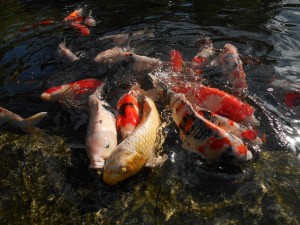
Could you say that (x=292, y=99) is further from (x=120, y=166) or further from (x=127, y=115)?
(x=120, y=166)

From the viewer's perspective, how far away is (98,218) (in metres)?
4.21

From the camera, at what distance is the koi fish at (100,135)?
4.55m

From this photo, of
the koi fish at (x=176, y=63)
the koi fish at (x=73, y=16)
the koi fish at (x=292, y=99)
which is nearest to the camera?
the koi fish at (x=292, y=99)

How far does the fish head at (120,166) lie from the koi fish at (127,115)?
65 cm

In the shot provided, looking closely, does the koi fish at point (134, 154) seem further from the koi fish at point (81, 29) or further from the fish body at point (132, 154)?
the koi fish at point (81, 29)

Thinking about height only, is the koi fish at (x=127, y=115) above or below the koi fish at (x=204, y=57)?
above

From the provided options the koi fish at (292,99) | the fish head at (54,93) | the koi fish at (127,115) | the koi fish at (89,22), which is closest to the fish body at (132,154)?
the koi fish at (127,115)

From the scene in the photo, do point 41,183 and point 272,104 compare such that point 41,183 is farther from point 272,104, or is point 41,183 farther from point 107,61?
point 272,104

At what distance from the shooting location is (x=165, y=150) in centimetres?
508

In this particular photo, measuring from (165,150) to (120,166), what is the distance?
113cm

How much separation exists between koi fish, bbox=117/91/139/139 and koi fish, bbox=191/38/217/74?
2.04 metres

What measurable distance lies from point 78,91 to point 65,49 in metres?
2.33

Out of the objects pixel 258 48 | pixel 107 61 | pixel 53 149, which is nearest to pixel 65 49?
pixel 107 61

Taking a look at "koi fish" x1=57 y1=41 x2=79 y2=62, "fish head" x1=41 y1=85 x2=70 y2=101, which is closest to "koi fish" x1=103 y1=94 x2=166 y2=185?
"fish head" x1=41 y1=85 x2=70 y2=101
